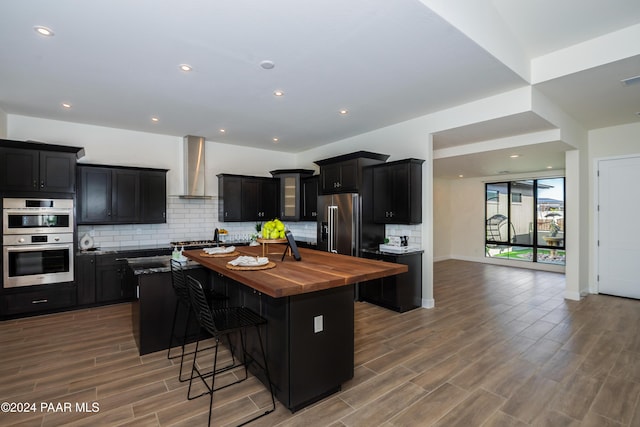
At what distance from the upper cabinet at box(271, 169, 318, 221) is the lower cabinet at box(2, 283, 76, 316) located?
398cm

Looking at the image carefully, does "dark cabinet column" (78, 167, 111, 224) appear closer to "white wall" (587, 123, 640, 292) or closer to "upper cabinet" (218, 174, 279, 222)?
"upper cabinet" (218, 174, 279, 222)

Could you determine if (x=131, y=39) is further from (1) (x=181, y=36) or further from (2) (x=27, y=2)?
(2) (x=27, y=2)

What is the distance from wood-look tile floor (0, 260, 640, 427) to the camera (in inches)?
86.7

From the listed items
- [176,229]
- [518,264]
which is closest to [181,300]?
[176,229]

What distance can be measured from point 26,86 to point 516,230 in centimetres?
1046

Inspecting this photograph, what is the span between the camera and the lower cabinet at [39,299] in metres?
4.18

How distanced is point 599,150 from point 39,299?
9.45 meters

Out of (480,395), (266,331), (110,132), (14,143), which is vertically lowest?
(480,395)

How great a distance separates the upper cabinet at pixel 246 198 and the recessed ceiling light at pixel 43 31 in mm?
3893

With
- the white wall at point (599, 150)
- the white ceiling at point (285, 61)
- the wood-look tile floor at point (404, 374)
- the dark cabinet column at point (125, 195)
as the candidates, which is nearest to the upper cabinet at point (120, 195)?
the dark cabinet column at point (125, 195)

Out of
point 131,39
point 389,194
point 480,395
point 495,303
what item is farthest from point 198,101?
point 495,303

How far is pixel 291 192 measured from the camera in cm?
697

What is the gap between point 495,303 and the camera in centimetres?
497

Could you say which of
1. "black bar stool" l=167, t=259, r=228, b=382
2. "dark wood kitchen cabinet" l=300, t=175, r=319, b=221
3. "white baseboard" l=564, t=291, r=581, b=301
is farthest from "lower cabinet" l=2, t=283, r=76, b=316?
"white baseboard" l=564, t=291, r=581, b=301
